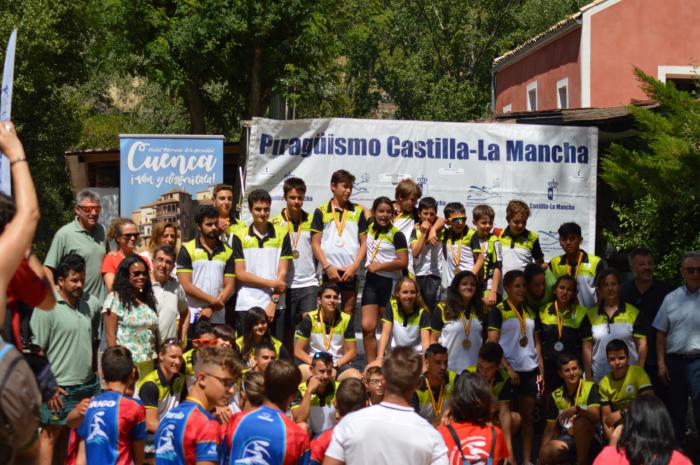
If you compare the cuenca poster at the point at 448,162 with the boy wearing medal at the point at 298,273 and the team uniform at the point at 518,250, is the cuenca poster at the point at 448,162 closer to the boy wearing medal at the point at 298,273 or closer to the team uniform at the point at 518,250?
the team uniform at the point at 518,250

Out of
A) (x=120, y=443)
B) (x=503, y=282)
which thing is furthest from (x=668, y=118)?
(x=120, y=443)

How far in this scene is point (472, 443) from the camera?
6.61 meters

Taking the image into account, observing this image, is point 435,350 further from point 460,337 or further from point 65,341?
point 65,341

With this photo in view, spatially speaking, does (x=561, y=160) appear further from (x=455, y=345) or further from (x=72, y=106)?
(x=72, y=106)

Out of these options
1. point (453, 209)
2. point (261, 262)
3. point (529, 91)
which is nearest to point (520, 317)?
point (453, 209)

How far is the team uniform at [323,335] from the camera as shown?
10062mm

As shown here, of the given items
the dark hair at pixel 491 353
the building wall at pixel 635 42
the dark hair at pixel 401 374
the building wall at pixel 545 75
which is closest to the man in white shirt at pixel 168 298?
the dark hair at pixel 491 353

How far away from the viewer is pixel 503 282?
10.6m

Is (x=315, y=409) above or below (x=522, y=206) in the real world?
below

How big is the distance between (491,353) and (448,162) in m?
4.21

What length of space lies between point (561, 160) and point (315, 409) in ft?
19.6

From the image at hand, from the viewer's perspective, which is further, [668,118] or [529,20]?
[529,20]

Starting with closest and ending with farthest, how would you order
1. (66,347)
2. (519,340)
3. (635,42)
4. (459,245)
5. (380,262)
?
1. (66,347)
2. (519,340)
3. (380,262)
4. (459,245)
5. (635,42)

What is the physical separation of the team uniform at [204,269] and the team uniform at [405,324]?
1.63 m
